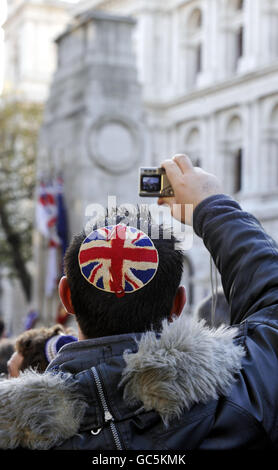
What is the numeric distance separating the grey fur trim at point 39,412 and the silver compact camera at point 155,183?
0.70 metres

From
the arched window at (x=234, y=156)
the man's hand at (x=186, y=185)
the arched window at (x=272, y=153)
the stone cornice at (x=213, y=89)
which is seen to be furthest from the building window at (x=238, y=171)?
the man's hand at (x=186, y=185)

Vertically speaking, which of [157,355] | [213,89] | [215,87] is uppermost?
[215,87]

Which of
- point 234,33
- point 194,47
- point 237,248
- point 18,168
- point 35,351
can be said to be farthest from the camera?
point 194,47

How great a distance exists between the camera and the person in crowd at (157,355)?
2.07 m

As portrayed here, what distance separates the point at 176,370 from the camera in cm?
209

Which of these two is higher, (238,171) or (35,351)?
(35,351)

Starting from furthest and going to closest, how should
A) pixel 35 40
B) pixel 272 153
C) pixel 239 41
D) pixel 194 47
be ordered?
pixel 35 40, pixel 194 47, pixel 239 41, pixel 272 153

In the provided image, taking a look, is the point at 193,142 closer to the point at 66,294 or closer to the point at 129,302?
the point at 66,294

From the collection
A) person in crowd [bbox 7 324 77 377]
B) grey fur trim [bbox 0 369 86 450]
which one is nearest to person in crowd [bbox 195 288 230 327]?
person in crowd [bbox 7 324 77 377]

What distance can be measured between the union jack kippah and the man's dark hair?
2 centimetres

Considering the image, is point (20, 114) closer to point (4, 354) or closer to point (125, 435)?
point (4, 354)

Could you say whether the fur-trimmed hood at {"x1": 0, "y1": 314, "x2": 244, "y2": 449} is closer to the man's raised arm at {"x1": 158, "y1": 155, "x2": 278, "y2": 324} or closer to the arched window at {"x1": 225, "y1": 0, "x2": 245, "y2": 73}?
the man's raised arm at {"x1": 158, "y1": 155, "x2": 278, "y2": 324}

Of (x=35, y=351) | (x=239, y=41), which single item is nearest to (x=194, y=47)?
(x=239, y=41)

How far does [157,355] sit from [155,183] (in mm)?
672
